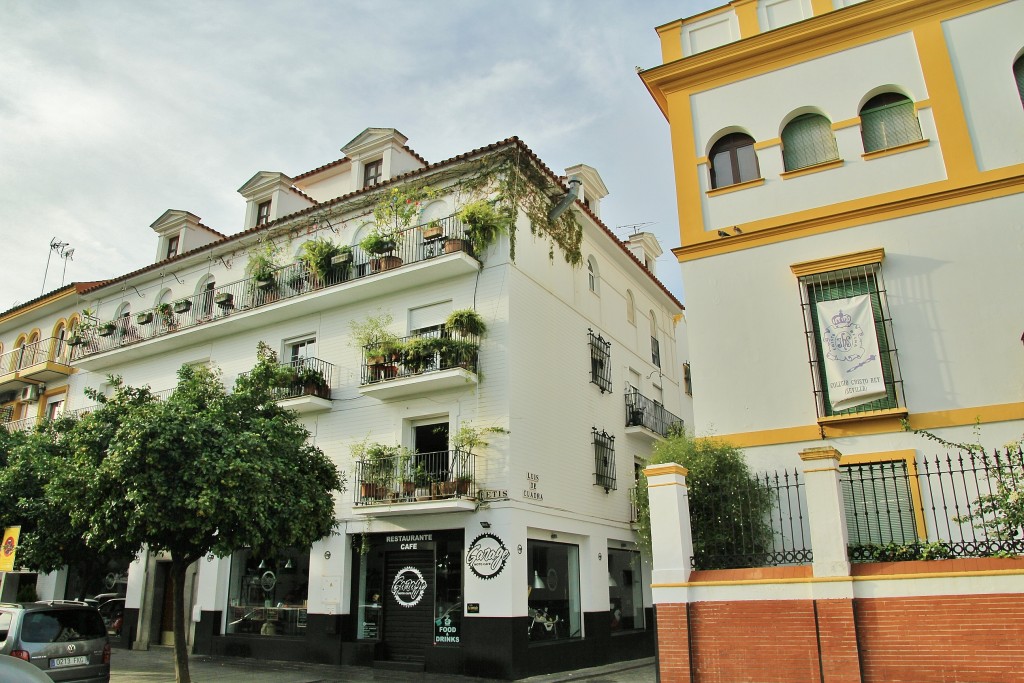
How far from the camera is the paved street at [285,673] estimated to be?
50.5 ft

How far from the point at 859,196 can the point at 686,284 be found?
3216mm

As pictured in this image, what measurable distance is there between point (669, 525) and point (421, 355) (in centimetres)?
853

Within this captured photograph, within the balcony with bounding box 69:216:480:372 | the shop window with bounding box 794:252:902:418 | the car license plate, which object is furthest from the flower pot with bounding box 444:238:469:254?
the car license plate

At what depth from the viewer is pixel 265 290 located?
21.5 m

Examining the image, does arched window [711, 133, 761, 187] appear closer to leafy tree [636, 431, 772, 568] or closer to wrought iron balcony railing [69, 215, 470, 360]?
leafy tree [636, 431, 772, 568]

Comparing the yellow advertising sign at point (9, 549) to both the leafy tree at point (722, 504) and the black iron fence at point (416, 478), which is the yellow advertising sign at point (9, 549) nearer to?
the black iron fence at point (416, 478)

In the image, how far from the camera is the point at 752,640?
30.4 ft

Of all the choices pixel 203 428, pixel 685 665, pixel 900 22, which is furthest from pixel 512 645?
pixel 900 22

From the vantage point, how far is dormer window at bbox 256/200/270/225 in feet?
79.8

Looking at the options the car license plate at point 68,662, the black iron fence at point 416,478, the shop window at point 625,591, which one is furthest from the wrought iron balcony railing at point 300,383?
the shop window at point 625,591

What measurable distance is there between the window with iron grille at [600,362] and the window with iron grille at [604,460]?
136 cm

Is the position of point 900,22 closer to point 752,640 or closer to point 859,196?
point 859,196

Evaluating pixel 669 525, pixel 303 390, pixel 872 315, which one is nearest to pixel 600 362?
pixel 303 390

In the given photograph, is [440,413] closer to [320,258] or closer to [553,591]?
[553,591]
